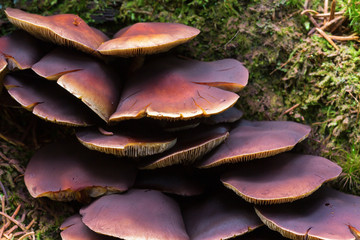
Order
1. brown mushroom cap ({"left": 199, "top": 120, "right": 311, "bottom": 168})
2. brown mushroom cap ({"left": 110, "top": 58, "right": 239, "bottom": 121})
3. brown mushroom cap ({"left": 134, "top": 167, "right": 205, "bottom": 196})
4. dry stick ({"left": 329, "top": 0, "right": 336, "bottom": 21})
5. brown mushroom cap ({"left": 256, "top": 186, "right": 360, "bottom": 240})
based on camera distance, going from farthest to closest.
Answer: dry stick ({"left": 329, "top": 0, "right": 336, "bottom": 21}), brown mushroom cap ({"left": 134, "top": 167, "right": 205, "bottom": 196}), brown mushroom cap ({"left": 199, "top": 120, "right": 311, "bottom": 168}), brown mushroom cap ({"left": 110, "top": 58, "right": 239, "bottom": 121}), brown mushroom cap ({"left": 256, "top": 186, "right": 360, "bottom": 240})

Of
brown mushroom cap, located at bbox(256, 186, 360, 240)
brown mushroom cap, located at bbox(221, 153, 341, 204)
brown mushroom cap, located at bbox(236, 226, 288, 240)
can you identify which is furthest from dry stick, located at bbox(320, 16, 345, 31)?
brown mushroom cap, located at bbox(236, 226, 288, 240)

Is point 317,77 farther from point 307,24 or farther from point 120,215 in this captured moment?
point 120,215

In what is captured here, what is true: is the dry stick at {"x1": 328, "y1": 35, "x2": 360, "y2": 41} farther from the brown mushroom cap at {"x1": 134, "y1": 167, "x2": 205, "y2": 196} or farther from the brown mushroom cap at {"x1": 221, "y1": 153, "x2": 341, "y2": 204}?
the brown mushroom cap at {"x1": 134, "y1": 167, "x2": 205, "y2": 196}

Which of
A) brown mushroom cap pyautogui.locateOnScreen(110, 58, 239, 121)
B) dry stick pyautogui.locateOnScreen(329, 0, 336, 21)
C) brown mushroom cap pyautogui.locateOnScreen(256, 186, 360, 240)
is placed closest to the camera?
brown mushroom cap pyautogui.locateOnScreen(256, 186, 360, 240)

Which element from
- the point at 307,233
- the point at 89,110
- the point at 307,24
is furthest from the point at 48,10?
the point at 307,233

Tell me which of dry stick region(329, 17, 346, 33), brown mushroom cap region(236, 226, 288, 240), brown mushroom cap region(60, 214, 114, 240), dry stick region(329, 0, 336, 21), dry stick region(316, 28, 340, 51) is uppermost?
dry stick region(329, 0, 336, 21)

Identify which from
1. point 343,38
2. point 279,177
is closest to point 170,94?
point 279,177

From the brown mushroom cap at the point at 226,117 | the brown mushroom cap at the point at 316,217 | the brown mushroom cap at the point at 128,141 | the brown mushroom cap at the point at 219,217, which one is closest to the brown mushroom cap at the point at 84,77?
the brown mushroom cap at the point at 128,141
